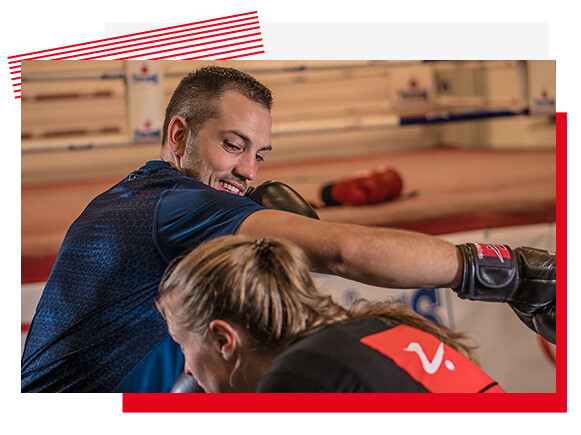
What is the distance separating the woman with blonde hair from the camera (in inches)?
30.5

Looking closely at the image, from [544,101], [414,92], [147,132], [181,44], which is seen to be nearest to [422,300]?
[544,101]

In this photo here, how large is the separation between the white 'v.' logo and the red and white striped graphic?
646 millimetres

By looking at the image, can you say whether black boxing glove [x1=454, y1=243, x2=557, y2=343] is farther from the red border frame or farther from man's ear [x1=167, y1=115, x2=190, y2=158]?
man's ear [x1=167, y1=115, x2=190, y2=158]

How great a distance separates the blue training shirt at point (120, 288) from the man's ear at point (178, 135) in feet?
0.10

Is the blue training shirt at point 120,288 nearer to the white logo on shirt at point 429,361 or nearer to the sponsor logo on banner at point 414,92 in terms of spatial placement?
the white logo on shirt at point 429,361

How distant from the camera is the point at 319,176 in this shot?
2.17 metres

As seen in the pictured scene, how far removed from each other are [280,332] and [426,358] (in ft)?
0.63

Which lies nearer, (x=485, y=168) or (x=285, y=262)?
(x=285, y=262)

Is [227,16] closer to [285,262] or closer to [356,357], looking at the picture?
[285,262]

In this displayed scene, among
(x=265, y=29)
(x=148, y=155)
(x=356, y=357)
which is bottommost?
(x=356, y=357)

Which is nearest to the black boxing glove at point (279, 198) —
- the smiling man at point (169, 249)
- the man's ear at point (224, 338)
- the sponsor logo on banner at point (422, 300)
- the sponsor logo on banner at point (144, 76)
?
the smiling man at point (169, 249)

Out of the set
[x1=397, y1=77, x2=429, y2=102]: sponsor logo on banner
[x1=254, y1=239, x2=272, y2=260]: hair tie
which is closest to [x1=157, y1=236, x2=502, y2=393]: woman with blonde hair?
[x1=254, y1=239, x2=272, y2=260]: hair tie

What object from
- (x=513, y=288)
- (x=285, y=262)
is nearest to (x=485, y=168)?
(x=513, y=288)
